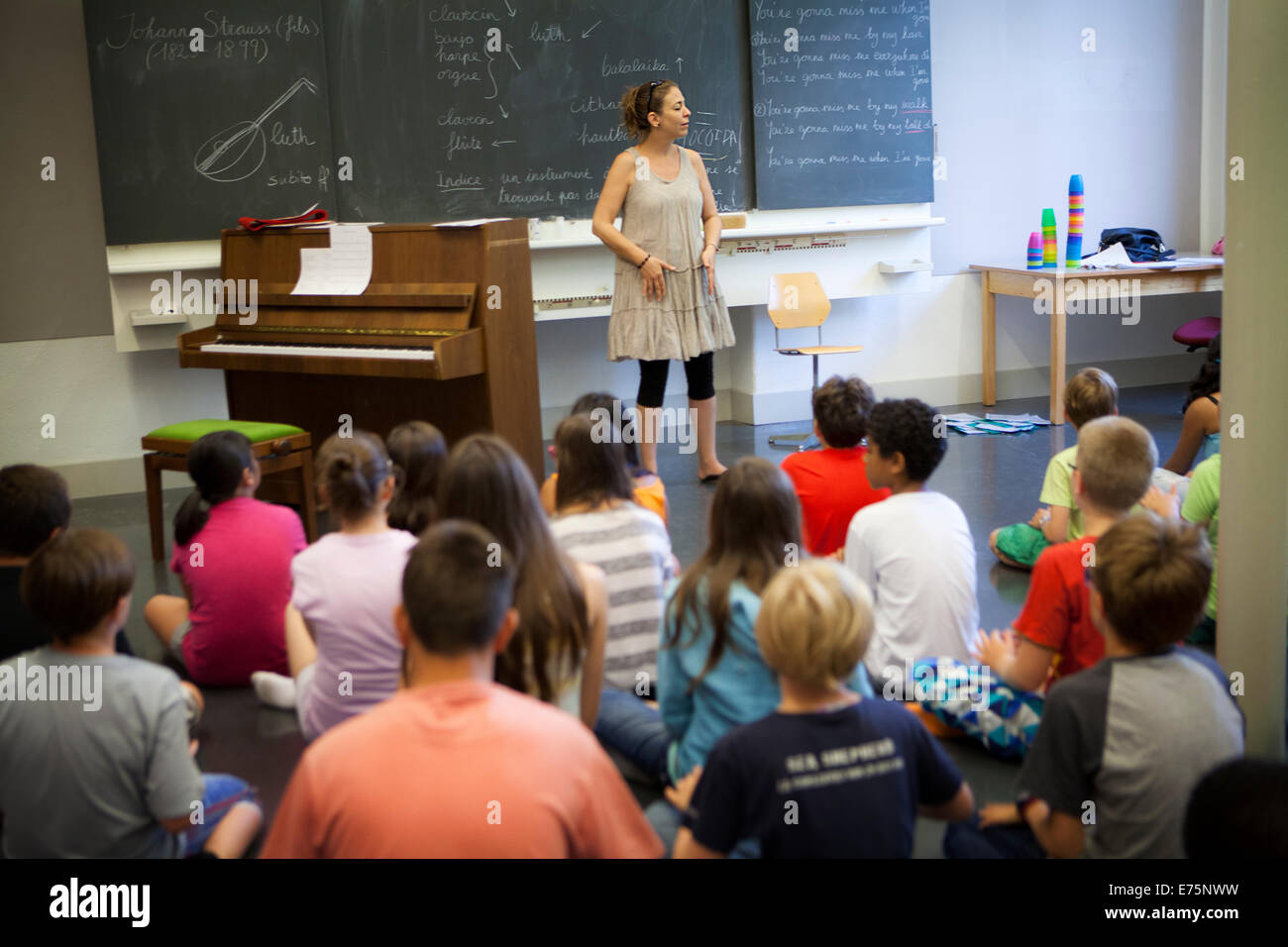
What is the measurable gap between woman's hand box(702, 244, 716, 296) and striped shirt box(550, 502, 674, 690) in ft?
8.38

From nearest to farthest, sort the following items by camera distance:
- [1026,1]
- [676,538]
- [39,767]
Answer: [39,767], [676,538], [1026,1]

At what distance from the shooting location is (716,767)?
5.68 ft

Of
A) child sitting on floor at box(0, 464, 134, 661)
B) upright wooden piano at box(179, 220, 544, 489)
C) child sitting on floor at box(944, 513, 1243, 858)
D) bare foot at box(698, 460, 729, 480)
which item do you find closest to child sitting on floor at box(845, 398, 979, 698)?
child sitting on floor at box(944, 513, 1243, 858)

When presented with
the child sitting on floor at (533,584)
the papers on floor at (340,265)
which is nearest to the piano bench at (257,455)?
the papers on floor at (340,265)

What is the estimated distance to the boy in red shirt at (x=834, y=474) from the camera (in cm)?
331

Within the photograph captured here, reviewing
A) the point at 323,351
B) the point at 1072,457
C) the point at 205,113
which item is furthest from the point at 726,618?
the point at 205,113

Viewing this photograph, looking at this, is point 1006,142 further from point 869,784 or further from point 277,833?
point 277,833

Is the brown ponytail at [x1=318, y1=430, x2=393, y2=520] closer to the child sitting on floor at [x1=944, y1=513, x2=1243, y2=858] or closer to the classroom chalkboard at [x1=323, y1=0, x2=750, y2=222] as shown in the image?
the child sitting on floor at [x1=944, y1=513, x2=1243, y2=858]

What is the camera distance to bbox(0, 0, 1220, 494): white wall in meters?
6.75

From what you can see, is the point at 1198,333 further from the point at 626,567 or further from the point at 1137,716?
the point at 1137,716

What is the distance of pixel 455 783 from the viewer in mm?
1433

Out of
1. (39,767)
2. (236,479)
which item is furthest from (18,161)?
(39,767)

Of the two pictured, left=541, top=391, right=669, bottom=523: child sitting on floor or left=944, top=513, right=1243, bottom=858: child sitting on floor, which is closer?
left=944, top=513, right=1243, bottom=858: child sitting on floor
